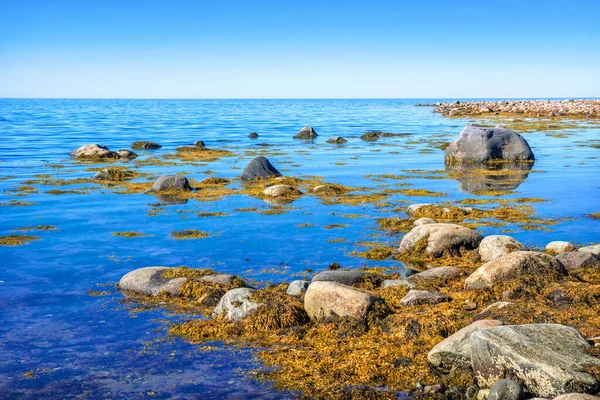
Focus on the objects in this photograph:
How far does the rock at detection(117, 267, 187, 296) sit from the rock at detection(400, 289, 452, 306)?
429 cm

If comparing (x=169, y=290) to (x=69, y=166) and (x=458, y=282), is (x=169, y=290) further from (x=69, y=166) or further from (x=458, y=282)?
(x=69, y=166)

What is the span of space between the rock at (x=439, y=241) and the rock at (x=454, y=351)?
18.2 ft

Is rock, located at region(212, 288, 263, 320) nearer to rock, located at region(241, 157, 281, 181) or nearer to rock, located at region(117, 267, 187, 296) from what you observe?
rock, located at region(117, 267, 187, 296)

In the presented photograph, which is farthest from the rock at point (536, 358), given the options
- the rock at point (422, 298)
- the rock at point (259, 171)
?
the rock at point (259, 171)

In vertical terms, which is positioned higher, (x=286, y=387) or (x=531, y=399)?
(x=531, y=399)

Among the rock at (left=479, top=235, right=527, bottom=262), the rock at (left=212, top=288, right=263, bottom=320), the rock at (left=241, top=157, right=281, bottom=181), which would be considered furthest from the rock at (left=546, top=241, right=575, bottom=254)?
the rock at (left=241, top=157, right=281, bottom=181)

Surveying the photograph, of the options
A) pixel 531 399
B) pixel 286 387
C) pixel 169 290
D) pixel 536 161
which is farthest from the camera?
pixel 536 161

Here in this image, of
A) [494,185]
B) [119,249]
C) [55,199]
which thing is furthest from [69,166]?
[494,185]

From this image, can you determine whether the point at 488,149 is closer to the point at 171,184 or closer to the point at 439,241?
the point at 171,184

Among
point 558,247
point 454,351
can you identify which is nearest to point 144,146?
point 558,247

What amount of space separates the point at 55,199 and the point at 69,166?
1166 centimetres

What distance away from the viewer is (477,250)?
13820mm

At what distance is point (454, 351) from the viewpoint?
8.13m

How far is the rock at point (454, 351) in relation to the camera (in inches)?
315
